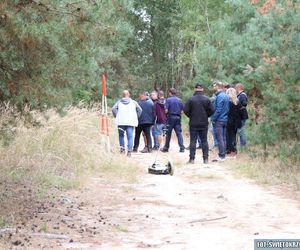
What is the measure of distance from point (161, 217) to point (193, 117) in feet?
19.2

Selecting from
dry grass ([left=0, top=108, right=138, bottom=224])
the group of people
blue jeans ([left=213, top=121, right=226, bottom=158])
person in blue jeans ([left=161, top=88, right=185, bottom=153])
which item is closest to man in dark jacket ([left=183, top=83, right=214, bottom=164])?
the group of people

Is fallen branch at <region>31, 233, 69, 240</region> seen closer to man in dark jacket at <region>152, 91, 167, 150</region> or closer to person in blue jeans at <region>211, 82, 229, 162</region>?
person in blue jeans at <region>211, 82, 229, 162</region>

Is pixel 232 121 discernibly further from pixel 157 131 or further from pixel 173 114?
pixel 157 131

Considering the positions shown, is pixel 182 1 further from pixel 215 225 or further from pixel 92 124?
pixel 215 225

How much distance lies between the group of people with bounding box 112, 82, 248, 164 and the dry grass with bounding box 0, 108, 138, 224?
0.99 m

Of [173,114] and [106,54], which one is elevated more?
[106,54]

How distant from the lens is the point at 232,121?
14.5m

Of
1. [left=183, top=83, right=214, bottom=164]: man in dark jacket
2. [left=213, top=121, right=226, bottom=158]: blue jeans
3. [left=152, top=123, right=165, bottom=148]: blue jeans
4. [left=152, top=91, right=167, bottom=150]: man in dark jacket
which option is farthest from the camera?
[left=152, top=123, right=165, bottom=148]: blue jeans

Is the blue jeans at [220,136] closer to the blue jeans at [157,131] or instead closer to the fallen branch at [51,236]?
the blue jeans at [157,131]

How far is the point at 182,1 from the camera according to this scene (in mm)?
36594

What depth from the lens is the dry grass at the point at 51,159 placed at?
366 inches

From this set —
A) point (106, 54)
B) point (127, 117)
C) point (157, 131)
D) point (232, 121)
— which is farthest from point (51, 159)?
point (157, 131)

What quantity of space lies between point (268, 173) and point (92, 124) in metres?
6.06

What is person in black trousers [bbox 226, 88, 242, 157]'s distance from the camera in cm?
1416
